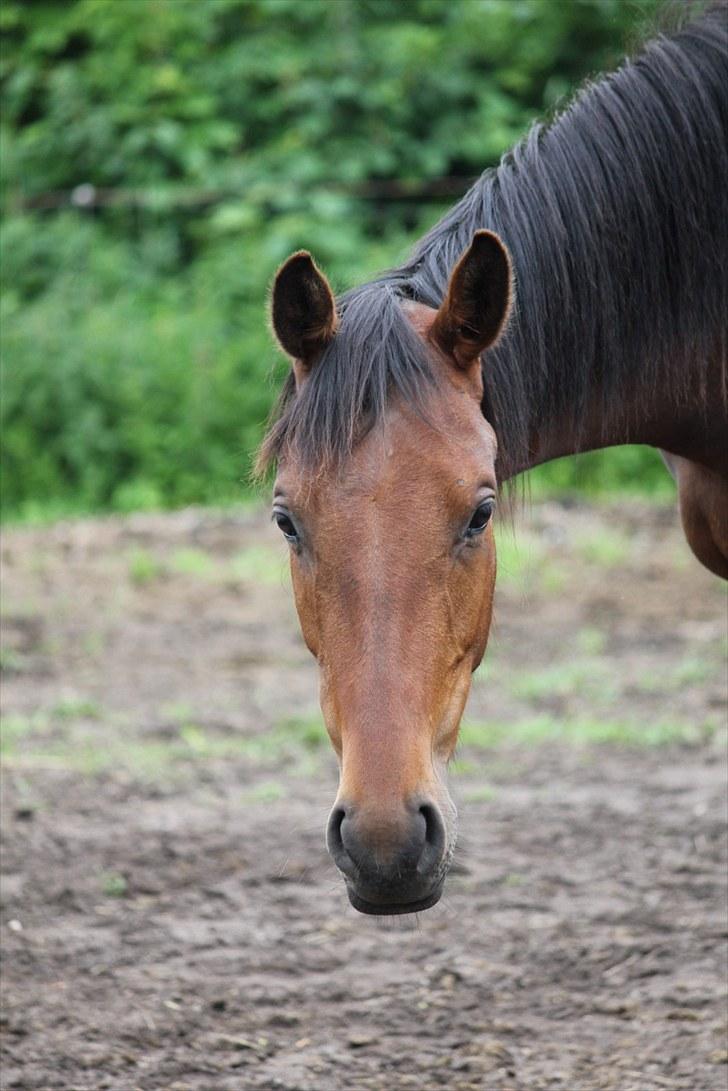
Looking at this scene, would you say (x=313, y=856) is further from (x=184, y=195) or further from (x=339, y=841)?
(x=184, y=195)

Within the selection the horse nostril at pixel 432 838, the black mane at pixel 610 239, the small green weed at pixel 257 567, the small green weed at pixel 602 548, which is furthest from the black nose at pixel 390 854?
the small green weed at pixel 602 548

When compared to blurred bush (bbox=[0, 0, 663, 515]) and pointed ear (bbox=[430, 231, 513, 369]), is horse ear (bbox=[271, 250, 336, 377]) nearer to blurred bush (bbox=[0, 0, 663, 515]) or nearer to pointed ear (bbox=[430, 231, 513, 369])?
pointed ear (bbox=[430, 231, 513, 369])

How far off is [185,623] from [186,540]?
4.09 feet

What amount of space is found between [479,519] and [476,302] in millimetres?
459

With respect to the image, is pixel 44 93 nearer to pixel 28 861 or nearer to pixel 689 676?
pixel 689 676

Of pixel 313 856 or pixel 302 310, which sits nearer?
pixel 302 310

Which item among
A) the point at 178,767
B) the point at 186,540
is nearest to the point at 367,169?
the point at 186,540

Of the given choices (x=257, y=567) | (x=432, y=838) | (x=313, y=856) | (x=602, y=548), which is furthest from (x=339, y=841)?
(x=602, y=548)

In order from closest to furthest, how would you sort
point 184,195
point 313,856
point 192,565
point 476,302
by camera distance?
A: point 476,302 → point 313,856 → point 192,565 → point 184,195

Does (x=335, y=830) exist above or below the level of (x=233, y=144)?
below

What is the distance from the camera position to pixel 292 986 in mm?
3979

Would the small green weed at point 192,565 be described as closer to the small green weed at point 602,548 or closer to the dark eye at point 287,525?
the small green weed at point 602,548

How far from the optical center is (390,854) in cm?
247

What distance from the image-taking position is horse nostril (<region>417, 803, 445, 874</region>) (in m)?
2.52
